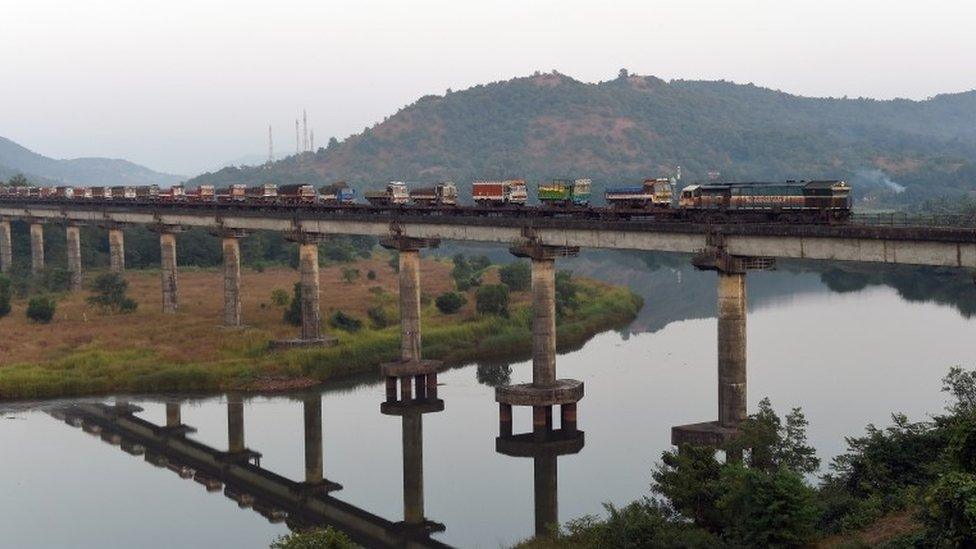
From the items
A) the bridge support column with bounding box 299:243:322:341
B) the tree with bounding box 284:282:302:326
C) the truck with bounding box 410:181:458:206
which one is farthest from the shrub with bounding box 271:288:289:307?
the truck with bounding box 410:181:458:206

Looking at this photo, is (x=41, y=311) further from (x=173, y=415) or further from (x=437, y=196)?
(x=437, y=196)

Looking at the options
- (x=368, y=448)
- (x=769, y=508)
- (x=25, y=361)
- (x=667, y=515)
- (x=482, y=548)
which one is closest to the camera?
(x=769, y=508)

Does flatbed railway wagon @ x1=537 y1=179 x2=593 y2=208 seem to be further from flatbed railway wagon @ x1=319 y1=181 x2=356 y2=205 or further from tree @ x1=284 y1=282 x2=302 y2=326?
tree @ x1=284 y1=282 x2=302 y2=326

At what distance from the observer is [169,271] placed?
90125mm

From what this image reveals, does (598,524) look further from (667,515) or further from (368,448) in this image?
(368,448)

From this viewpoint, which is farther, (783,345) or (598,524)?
(783,345)

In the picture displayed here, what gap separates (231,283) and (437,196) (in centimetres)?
2046

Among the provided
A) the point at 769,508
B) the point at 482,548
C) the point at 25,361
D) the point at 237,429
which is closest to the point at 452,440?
the point at 237,429

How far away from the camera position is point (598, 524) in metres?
38.0

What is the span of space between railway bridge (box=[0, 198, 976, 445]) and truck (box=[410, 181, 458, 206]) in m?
1.81

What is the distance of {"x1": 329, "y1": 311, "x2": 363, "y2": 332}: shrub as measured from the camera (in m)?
82.4

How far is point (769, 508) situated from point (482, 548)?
12.2m

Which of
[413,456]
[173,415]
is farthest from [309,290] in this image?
[413,456]

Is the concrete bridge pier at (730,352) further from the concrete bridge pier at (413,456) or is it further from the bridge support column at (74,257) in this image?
the bridge support column at (74,257)
